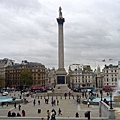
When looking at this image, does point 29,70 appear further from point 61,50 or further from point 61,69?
point 61,69

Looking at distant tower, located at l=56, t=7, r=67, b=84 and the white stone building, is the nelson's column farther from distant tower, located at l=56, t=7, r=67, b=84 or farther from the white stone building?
the white stone building

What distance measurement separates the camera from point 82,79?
199m

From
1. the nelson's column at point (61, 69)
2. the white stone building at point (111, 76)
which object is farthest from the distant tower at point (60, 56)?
the white stone building at point (111, 76)

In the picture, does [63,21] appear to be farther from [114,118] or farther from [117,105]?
[114,118]

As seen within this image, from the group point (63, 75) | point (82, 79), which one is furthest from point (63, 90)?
point (82, 79)

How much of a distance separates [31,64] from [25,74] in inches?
876

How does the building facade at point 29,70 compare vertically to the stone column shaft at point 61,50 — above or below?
below

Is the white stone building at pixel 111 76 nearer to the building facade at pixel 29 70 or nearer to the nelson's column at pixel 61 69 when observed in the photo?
the building facade at pixel 29 70

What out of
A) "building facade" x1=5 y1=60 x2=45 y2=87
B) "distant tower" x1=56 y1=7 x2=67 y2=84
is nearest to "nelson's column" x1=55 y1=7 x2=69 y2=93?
"distant tower" x1=56 y1=7 x2=67 y2=84

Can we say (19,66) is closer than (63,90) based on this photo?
No

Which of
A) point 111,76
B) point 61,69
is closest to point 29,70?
point 111,76

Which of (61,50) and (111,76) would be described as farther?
(111,76)

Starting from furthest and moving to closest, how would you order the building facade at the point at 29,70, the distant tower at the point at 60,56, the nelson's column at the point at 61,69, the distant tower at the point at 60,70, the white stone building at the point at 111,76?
the building facade at the point at 29,70 → the white stone building at the point at 111,76 → the distant tower at the point at 60,56 → the nelson's column at the point at 61,69 → the distant tower at the point at 60,70

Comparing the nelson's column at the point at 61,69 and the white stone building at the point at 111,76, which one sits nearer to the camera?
the nelson's column at the point at 61,69
